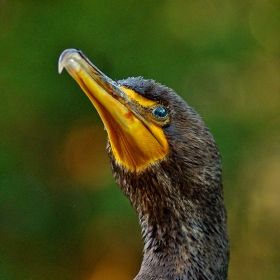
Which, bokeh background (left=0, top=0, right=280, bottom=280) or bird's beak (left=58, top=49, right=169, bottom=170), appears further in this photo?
bokeh background (left=0, top=0, right=280, bottom=280)

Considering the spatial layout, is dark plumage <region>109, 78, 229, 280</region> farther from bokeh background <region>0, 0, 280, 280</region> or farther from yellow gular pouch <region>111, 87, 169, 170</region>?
bokeh background <region>0, 0, 280, 280</region>

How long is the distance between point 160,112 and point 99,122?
4349 mm

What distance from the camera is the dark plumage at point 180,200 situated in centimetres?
328

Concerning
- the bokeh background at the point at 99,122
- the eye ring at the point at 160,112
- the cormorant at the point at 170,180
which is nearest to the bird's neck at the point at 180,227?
the cormorant at the point at 170,180

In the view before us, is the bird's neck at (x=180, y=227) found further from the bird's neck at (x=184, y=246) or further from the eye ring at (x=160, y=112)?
the eye ring at (x=160, y=112)

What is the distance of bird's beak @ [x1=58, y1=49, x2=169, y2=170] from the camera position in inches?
116

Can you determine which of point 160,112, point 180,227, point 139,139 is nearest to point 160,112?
point 160,112

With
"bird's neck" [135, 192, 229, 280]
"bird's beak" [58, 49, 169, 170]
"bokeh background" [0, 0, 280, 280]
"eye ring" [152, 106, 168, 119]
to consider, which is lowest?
"bird's neck" [135, 192, 229, 280]

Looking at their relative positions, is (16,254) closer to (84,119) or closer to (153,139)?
(84,119)

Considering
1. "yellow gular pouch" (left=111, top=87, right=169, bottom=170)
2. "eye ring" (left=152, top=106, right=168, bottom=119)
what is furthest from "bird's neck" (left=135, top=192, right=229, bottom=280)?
"eye ring" (left=152, top=106, right=168, bottom=119)

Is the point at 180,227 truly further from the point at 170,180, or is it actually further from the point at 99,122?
the point at 99,122

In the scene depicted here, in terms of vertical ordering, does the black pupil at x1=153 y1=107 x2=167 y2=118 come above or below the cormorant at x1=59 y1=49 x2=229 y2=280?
above

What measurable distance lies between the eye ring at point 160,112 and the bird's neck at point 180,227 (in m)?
0.27

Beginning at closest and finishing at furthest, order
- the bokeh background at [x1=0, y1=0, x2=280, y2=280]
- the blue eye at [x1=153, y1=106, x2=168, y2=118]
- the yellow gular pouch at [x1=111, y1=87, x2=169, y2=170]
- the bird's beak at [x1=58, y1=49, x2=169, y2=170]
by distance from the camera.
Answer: the bird's beak at [x1=58, y1=49, x2=169, y2=170] < the yellow gular pouch at [x1=111, y1=87, x2=169, y2=170] < the blue eye at [x1=153, y1=106, x2=168, y2=118] < the bokeh background at [x1=0, y1=0, x2=280, y2=280]
